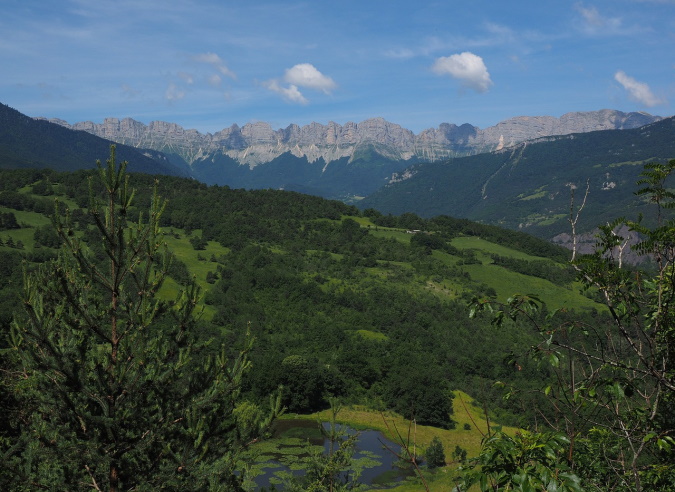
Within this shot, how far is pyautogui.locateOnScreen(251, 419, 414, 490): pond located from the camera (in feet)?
152

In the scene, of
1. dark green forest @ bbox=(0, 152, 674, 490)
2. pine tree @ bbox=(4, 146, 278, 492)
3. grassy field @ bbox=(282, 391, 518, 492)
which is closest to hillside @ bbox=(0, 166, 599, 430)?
dark green forest @ bbox=(0, 152, 674, 490)

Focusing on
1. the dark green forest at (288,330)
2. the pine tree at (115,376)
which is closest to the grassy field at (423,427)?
the dark green forest at (288,330)

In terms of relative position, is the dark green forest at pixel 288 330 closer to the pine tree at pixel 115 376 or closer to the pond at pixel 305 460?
the pine tree at pixel 115 376

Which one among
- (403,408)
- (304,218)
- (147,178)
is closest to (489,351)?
(403,408)

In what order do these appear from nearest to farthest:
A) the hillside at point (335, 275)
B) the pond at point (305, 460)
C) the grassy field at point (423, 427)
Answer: the pond at point (305, 460), the grassy field at point (423, 427), the hillside at point (335, 275)

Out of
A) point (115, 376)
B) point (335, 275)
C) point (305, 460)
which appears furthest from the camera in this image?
point (335, 275)

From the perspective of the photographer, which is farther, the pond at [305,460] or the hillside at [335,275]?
the hillside at [335,275]

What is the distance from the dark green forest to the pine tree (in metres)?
0.05

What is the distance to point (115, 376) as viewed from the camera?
32.0 ft

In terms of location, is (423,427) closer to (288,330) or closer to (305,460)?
(305,460)

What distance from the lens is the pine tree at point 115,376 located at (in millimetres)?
9344

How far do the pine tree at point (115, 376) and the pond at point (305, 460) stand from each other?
3192cm

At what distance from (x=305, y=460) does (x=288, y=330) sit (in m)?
43.0

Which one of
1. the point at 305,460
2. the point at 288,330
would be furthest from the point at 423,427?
the point at 288,330
